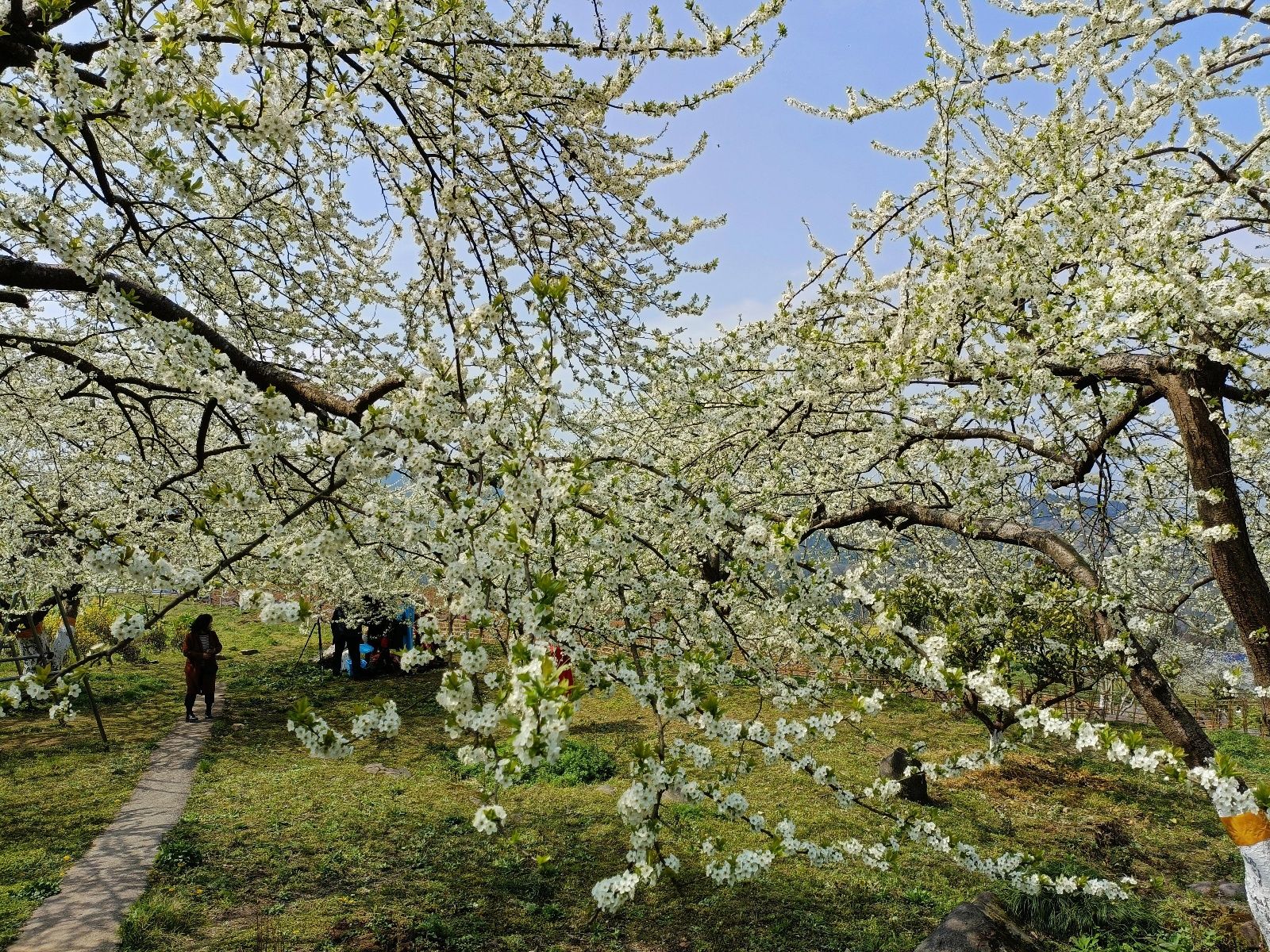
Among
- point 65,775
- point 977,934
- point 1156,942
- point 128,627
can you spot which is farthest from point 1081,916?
point 65,775

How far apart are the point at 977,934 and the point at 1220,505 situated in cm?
354

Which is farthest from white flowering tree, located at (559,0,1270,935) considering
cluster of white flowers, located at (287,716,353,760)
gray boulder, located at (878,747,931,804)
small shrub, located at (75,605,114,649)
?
small shrub, located at (75,605,114,649)

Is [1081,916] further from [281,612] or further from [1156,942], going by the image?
[281,612]

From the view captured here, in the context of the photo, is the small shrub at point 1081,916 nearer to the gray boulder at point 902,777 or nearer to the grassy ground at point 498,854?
the grassy ground at point 498,854

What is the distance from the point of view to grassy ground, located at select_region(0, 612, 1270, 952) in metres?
5.44

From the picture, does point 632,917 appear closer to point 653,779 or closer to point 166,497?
point 653,779

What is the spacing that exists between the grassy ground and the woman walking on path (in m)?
0.86

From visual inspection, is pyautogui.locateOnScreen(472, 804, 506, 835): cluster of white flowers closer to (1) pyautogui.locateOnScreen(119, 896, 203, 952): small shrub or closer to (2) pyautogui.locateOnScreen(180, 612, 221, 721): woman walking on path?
(1) pyautogui.locateOnScreen(119, 896, 203, 952): small shrub

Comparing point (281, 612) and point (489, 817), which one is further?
point (489, 817)

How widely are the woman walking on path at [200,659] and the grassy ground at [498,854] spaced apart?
86cm

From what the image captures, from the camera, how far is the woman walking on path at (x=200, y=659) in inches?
410

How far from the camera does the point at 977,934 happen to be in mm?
5023

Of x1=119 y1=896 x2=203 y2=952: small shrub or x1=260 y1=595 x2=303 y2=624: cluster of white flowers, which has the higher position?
x1=260 y1=595 x2=303 y2=624: cluster of white flowers

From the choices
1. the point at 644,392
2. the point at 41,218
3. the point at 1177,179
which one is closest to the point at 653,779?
the point at 41,218
